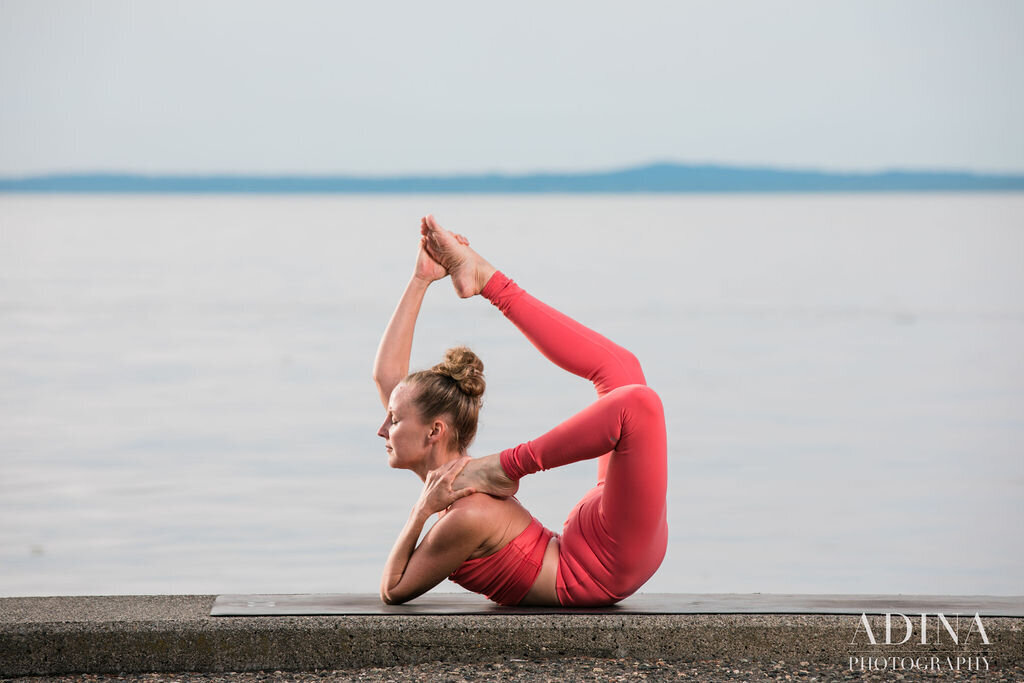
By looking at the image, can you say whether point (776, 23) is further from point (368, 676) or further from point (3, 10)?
point (368, 676)

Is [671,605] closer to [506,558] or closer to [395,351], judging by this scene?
[506,558]

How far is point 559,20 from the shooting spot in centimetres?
4344

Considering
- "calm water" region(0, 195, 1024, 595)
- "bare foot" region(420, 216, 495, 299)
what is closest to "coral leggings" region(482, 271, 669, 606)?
"bare foot" region(420, 216, 495, 299)

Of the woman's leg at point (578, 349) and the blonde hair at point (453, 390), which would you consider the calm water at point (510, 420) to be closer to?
the woman's leg at point (578, 349)

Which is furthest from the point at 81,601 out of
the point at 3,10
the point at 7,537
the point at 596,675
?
the point at 3,10

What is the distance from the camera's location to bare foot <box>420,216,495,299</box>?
3.02 meters

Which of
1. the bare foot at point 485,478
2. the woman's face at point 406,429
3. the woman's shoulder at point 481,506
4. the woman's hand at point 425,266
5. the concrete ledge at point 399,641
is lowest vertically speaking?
the concrete ledge at point 399,641

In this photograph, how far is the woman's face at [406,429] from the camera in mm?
2676

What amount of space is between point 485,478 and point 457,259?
2.11 ft

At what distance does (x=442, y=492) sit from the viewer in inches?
102

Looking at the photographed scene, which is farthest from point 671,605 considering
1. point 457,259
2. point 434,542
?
point 457,259

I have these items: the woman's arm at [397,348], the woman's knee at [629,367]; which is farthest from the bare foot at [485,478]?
the woman's knee at [629,367]

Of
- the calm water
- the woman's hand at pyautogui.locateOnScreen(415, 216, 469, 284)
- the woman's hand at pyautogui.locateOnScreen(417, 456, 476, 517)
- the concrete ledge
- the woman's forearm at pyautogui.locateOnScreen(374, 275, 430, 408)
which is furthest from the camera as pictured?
the calm water

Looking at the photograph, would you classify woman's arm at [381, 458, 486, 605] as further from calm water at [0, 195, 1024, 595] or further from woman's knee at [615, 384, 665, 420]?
calm water at [0, 195, 1024, 595]
